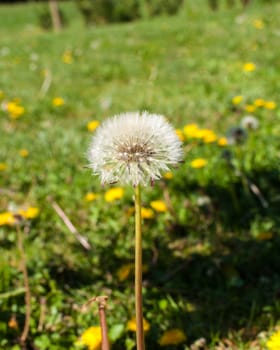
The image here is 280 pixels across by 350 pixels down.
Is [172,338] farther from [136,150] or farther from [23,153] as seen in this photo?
[23,153]

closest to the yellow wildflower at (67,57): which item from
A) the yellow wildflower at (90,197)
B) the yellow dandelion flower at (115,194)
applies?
the yellow wildflower at (90,197)

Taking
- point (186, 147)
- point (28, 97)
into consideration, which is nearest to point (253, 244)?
point (186, 147)

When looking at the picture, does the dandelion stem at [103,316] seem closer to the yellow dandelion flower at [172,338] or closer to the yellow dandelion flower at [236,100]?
the yellow dandelion flower at [172,338]

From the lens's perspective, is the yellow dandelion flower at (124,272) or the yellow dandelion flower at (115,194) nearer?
the yellow dandelion flower at (124,272)

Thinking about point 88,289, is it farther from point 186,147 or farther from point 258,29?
point 258,29

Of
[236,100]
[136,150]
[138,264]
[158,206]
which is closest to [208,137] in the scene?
[158,206]

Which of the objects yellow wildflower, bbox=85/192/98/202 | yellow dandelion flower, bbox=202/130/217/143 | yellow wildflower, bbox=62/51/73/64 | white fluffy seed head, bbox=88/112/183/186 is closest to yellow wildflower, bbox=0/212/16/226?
yellow wildflower, bbox=85/192/98/202

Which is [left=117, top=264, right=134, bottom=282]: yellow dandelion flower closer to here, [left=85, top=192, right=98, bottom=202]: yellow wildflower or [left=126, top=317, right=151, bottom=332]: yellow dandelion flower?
[left=126, top=317, right=151, bottom=332]: yellow dandelion flower
